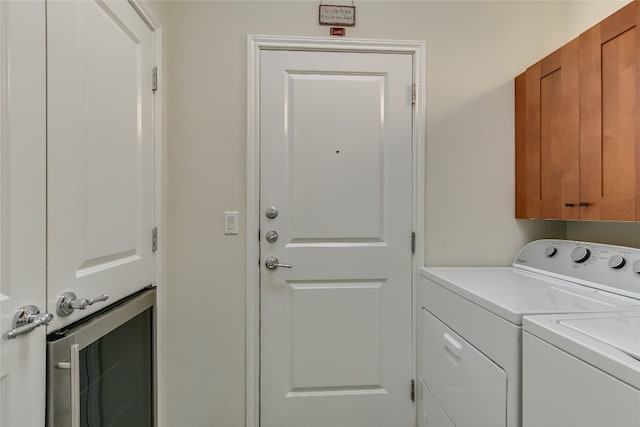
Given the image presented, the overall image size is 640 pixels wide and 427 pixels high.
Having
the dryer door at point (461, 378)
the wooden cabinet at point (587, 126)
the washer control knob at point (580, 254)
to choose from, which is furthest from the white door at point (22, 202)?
the washer control knob at point (580, 254)

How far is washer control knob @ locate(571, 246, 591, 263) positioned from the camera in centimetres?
147

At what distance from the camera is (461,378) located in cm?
135

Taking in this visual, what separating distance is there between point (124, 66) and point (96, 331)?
3.13 ft

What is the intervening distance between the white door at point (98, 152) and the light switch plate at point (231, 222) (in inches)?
13.5

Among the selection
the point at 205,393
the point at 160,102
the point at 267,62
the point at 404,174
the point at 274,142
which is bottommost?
the point at 205,393

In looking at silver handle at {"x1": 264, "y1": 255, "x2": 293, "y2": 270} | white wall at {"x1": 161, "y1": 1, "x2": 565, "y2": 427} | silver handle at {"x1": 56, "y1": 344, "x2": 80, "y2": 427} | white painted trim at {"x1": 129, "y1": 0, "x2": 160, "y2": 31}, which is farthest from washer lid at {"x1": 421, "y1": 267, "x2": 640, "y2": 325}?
white painted trim at {"x1": 129, "y1": 0, "x2": 160, "y2": 31}

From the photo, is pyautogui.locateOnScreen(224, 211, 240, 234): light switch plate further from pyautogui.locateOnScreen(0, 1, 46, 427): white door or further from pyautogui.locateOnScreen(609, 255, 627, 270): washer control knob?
pyautogui.locateOnScreen(609, 255, 627, 270): washer control knob

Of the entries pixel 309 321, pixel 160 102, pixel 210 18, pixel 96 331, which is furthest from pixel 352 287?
pixel 210 18

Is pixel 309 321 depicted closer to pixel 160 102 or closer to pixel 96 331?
pixel 96 331

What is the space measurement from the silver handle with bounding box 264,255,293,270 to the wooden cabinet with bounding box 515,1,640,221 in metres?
1.24

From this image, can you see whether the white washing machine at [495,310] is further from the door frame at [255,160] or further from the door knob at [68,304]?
the door knob at [68,304]

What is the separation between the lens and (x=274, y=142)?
1.78 meters

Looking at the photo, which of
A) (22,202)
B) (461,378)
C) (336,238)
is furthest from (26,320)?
(461,378)

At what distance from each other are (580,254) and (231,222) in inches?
61.8
